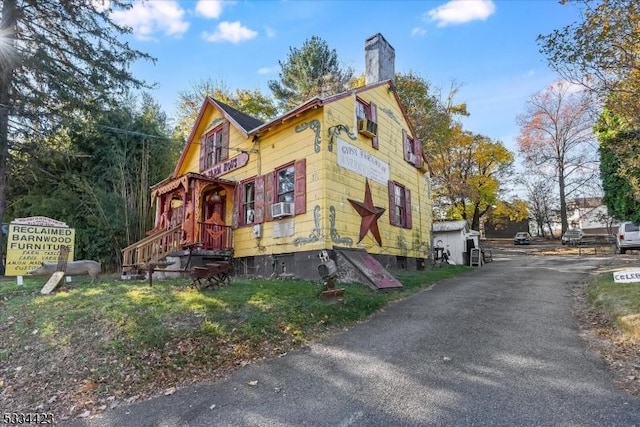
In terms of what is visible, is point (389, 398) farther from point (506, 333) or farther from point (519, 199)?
point (519, 199)

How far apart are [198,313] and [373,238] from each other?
6834mm

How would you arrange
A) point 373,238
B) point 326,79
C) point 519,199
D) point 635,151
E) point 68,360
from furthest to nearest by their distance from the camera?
point 519,199 → point 326,79 → point 373,238 → point 635,151 → point 68,360

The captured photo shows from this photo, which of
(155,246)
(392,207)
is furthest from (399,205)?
(155,246)

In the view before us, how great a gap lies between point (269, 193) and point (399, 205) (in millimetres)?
4990

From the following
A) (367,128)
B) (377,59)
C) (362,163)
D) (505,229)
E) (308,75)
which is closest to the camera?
(362,163)

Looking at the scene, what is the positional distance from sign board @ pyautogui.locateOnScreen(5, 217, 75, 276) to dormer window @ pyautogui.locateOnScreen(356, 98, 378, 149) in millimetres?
9777

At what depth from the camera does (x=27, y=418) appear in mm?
4340

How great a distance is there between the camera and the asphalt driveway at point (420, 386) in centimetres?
363

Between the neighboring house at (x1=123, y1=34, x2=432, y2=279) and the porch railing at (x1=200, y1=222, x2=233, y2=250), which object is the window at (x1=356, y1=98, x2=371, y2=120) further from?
the porch railing at (x1=200, y1=222, x2=233, y2=250)

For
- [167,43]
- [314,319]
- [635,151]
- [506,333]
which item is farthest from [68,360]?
[635,151]

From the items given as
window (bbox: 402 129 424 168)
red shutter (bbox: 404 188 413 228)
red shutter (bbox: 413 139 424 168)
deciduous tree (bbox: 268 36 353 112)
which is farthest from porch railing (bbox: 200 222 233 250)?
deciduous tree (bbox: 268 36 353 112)

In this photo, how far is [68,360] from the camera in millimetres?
5398

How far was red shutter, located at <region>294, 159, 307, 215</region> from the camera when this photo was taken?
1082 centimetres

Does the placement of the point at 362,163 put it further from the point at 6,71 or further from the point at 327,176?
the point at 6,71
